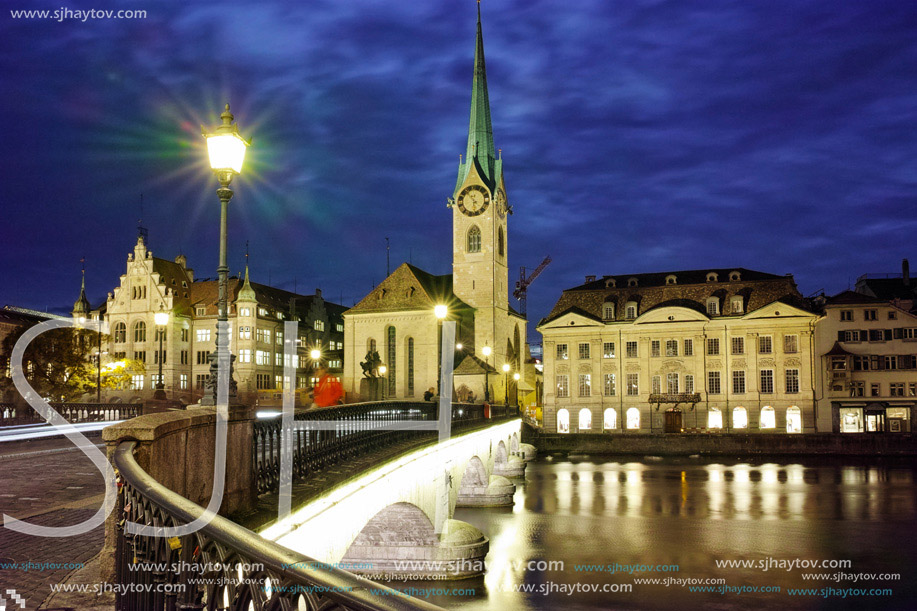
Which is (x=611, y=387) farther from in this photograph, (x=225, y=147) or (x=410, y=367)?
(x=225, y=147)

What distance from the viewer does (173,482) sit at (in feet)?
22.2

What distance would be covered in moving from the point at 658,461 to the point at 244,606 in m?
58.3

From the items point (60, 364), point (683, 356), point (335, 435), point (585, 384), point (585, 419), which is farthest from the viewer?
point (585, 384)

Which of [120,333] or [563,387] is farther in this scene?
[120,333]

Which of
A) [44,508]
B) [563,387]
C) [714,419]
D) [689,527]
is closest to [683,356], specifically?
[714,419]

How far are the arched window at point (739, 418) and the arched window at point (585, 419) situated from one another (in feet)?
39.1

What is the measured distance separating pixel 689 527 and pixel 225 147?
2954cm

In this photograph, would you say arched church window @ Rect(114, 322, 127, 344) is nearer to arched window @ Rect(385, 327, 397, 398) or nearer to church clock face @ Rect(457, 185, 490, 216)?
arched window @ Rect(385, 327, 397, 398)

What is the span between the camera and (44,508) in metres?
10.4

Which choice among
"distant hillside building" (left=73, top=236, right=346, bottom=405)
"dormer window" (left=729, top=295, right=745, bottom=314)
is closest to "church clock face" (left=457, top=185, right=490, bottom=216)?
"distant hillside building" (left=73, top=236, right=346, bottom=405)

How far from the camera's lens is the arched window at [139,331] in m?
76.1

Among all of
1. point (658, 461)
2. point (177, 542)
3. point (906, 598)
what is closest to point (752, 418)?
point (658, 461)

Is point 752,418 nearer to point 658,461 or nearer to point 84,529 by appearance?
point 658,461

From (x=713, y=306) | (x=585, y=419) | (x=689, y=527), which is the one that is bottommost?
(x=689, y=527)
